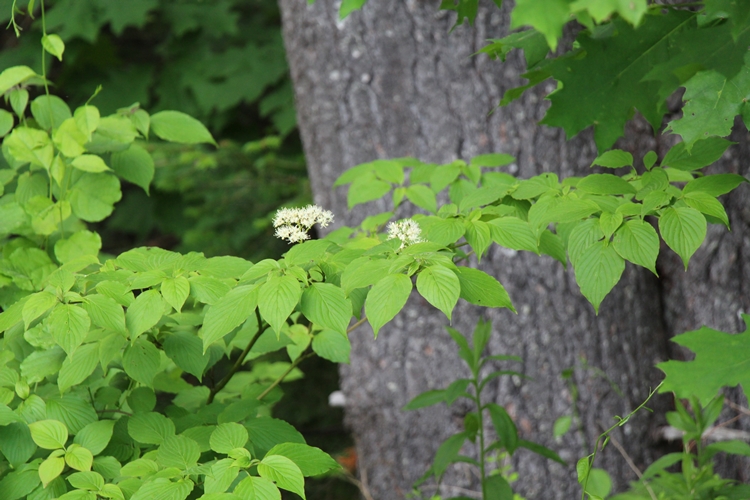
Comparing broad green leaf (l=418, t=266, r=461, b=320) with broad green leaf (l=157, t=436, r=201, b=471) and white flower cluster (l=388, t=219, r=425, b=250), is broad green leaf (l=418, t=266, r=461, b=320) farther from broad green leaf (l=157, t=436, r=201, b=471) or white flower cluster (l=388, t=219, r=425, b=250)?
broad green leaf (l=157, t=436, r=201, b=471)

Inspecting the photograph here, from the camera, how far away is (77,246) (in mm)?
1374

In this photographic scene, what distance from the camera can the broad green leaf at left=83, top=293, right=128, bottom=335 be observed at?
94 cm

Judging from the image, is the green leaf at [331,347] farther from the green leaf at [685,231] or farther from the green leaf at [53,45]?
the green leaf at [53,45]

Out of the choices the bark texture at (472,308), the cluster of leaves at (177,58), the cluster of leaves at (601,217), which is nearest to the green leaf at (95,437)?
the cluster of leaves at (601,217)

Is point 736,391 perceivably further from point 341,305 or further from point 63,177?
point 63,177

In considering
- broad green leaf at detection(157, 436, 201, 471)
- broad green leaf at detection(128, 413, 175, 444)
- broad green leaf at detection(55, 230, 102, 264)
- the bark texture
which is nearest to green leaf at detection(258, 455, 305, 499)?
broad green leaf at detection(157, 436, 201, 471)

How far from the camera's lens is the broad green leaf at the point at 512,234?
1.00 meters

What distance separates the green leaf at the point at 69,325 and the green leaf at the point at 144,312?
6 cm

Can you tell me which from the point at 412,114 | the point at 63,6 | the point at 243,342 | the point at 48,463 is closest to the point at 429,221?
the point at 243,342

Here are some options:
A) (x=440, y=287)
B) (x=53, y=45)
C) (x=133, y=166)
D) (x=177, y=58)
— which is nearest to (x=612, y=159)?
(x=440, y=287)

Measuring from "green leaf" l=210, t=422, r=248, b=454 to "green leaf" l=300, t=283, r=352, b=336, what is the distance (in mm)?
210

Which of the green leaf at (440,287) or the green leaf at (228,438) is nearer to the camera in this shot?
the green leaf at (440,287)

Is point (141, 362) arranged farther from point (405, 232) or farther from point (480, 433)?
point (480, 433)

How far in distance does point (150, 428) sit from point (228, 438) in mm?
176
